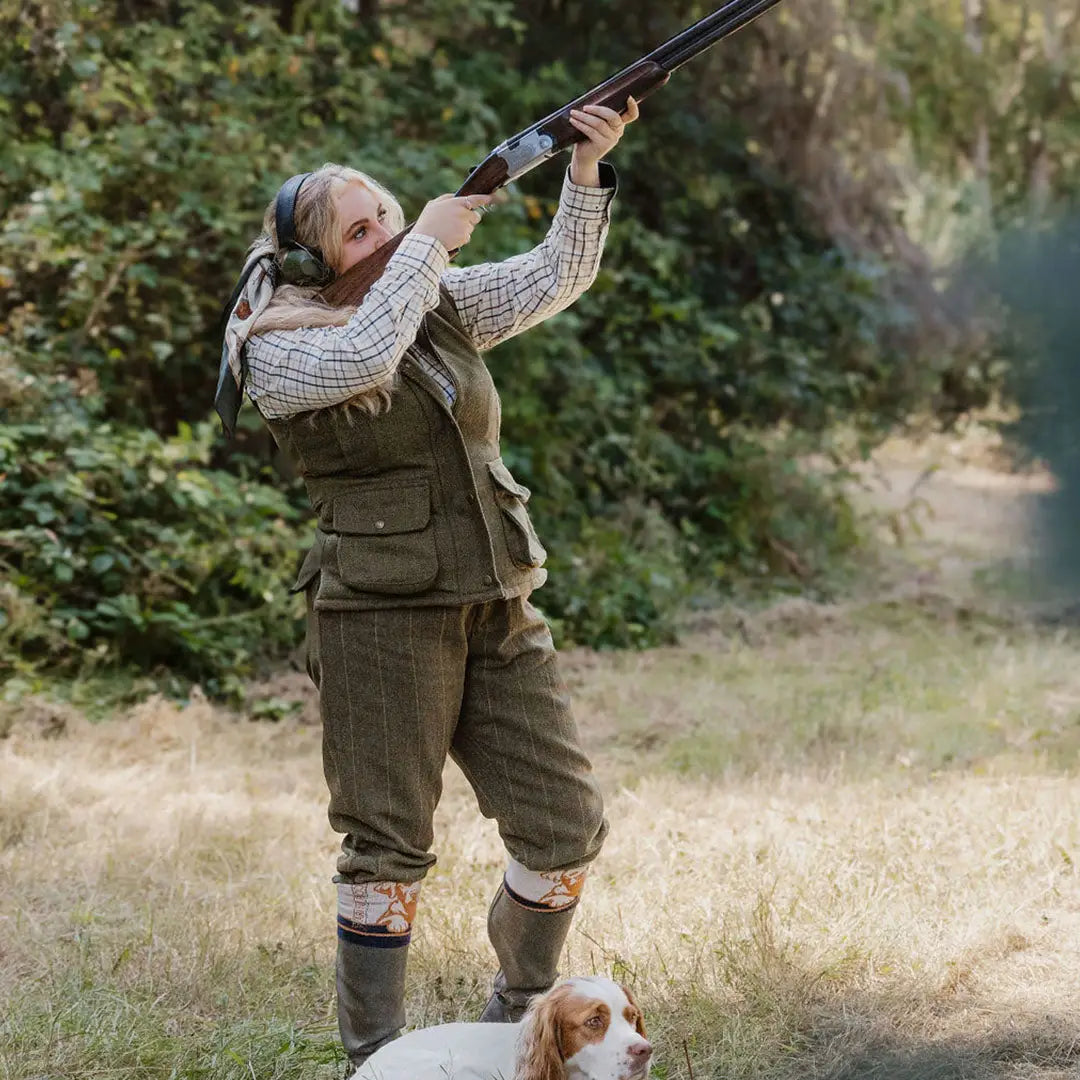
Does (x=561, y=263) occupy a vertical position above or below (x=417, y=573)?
above

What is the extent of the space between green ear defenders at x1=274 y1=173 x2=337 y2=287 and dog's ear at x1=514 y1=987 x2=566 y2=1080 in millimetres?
1393

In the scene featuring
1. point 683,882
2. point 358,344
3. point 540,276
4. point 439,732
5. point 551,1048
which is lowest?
point 683,882

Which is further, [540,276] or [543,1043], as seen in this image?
[540,276]

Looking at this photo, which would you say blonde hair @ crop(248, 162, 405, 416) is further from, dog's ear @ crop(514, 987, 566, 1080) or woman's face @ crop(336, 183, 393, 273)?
dog's ear @ crop(514, 987, 566, 1080)

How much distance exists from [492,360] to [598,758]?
9.46ft

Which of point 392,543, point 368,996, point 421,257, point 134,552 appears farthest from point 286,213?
point 134,552

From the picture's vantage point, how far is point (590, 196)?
2.87 m

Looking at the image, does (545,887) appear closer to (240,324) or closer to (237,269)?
(240,324)

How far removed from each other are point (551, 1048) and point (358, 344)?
124cm

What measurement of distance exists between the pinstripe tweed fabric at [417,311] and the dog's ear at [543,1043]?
3.65 ft

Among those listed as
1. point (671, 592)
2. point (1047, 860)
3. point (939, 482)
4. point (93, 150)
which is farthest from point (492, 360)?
point (1047, 860)

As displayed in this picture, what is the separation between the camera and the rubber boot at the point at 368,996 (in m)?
2.86

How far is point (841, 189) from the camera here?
32.2 feet

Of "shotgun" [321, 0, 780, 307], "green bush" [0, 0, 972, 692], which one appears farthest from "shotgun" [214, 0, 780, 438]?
"green bush" [0, 0, 972, 692]
